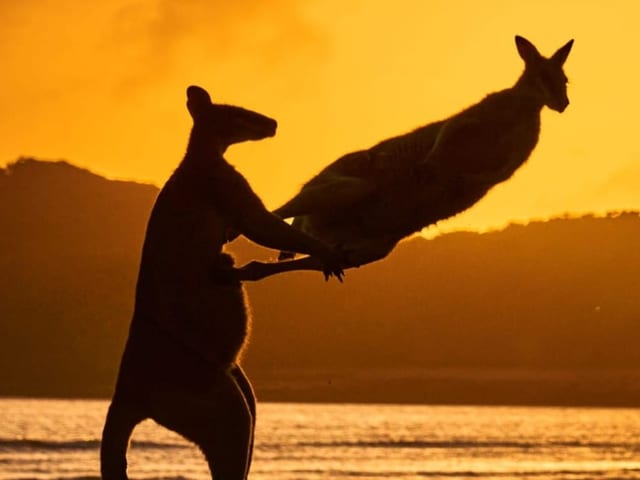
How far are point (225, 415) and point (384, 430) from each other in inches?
6348

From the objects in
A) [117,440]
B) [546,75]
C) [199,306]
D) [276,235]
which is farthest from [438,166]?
[117,440]

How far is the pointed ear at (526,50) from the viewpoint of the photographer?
25.1ft

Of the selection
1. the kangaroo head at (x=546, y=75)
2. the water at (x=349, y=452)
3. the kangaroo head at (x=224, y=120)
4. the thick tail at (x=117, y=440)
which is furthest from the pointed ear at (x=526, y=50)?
the water at (x=349, y=452)

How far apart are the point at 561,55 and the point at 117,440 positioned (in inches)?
118

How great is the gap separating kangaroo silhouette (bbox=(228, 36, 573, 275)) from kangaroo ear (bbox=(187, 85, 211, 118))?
2.48 ft

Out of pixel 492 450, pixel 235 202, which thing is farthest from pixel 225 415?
pixel 492 450

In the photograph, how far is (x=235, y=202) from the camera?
8.04 metres

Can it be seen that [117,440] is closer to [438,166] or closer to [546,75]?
[438,166]

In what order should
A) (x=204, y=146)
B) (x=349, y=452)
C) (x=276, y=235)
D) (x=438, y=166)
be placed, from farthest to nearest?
1. (x=349, y=452)
2. (x=204, y=146)
3. (x=276, y=235)
4. (x=438, y=166)

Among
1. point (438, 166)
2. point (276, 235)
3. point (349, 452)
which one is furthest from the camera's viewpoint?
point (349, 452)

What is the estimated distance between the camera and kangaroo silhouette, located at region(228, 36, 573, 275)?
761 cm

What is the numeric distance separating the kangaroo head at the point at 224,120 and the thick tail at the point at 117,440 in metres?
1.47

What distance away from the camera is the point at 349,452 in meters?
123

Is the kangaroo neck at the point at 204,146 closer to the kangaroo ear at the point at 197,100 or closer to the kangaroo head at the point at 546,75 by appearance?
the kangaroo ear at the point at 197,100
